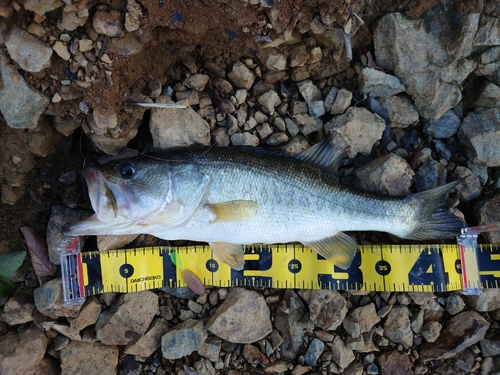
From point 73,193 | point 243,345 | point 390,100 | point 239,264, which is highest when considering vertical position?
point 390,100

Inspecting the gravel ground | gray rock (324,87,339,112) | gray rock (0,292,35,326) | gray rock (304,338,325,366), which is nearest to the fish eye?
the gravel ground

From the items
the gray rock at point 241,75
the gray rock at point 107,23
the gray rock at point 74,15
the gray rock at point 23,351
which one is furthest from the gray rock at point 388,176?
the gray rock at point 23,351

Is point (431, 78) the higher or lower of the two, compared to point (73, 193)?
higher

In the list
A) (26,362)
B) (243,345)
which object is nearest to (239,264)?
(243,345)

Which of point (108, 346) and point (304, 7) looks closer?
point (304, 7)

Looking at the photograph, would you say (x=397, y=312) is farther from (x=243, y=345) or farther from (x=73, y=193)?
(x=73, y=193)

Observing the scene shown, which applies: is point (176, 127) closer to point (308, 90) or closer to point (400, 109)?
point (308, 90)

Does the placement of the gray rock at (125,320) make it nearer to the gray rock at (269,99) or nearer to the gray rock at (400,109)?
the gray rock at (269,99)
